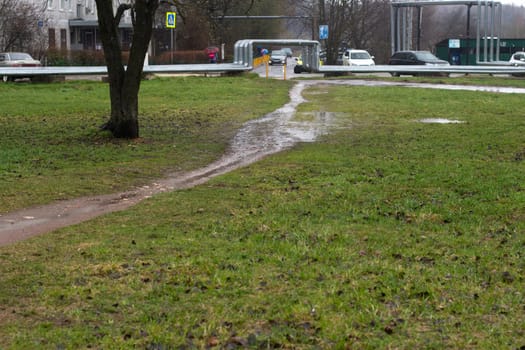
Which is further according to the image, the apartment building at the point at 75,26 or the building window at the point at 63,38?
the building window at the point at 63,38

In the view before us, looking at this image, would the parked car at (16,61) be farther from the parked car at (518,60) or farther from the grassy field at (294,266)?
the grassy field at (294,266)

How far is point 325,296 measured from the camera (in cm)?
602

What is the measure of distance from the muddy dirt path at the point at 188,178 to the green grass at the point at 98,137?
0.33m

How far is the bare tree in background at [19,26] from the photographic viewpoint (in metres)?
49.8

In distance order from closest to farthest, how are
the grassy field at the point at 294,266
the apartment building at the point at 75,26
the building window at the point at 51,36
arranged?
the grassy field at the point at 294,266 → the building window at the point at 51,36 → the apartment building at the point at 75,26

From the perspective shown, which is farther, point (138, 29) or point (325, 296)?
point (138, 29)

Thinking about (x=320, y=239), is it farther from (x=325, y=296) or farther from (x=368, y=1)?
(x=368, y=1)

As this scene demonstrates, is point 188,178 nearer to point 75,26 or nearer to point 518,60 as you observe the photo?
point 518,60

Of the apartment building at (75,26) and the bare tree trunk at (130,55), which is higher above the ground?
the apartment building at (75,26)

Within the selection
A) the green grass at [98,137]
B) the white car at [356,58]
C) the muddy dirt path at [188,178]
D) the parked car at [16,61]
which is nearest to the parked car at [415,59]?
the white car at [356,58]

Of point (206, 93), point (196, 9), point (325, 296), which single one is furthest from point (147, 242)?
point (206, 93)

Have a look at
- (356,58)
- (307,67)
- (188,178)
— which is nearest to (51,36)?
(307,67)

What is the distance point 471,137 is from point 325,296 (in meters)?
10.7

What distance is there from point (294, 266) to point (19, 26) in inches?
1877
